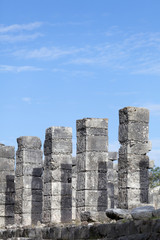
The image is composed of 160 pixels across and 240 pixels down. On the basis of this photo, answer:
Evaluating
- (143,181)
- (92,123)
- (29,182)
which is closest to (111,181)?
(29,182)

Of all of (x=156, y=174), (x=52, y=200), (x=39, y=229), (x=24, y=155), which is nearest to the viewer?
(x=39, y=229)

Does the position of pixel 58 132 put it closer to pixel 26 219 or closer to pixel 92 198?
pixel 92 198

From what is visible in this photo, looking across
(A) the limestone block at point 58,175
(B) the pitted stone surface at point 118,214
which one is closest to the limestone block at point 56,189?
(A) the limestone block at point 58,175

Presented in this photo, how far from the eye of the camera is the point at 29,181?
25172 mm

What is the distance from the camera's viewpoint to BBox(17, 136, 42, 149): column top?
25031 mm

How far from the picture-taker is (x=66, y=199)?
75.4 ft

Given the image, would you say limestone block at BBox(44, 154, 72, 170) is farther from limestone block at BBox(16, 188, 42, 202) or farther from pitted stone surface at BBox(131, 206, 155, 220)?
pitted stone surface at BBox(131, 206, 155, 220)

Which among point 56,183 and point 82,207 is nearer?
point 82,207

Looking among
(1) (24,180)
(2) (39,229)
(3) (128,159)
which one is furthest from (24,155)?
(2) (39,229)

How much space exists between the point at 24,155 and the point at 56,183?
2634mm

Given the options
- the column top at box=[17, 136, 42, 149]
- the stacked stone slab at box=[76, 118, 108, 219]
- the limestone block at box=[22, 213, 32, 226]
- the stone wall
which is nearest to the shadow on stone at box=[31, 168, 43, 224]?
the limestone block at box=[22, 213, 32, 226]

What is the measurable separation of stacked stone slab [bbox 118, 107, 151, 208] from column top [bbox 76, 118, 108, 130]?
1834mm

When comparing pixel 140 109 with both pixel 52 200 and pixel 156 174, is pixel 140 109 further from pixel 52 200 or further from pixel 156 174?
pixel 156 174

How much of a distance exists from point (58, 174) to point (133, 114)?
4982 millimetres
